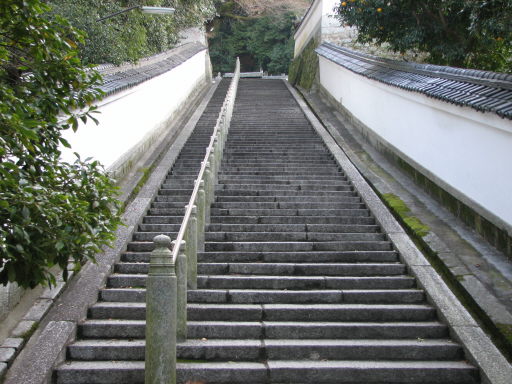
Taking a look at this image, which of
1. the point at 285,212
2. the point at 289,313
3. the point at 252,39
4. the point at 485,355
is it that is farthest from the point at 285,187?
the point at 252,39

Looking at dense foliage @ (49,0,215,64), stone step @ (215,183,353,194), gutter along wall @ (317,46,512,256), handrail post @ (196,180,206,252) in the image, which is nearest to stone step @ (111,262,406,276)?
handrail post @ (196,180,206,252)

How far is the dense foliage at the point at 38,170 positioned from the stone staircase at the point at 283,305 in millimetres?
1632

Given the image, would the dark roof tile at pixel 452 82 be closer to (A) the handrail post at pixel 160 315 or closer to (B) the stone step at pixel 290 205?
(B) the stone step at pixel 290 205

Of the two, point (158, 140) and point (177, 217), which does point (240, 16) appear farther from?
point (177, 217)

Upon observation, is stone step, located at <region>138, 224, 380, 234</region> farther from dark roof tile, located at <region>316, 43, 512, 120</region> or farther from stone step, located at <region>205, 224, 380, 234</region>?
dark roof tile, located at <region>316, 43, 512, 120</region>

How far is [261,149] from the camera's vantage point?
13008 mm

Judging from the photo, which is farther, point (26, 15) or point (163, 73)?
point (163, 73)

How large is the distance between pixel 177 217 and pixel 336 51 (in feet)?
40.2

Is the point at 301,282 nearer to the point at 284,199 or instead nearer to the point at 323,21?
the point at 284,199

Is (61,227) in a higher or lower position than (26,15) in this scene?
lower

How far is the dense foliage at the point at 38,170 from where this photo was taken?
338cm

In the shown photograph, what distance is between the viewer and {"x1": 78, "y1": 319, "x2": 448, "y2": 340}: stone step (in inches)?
220

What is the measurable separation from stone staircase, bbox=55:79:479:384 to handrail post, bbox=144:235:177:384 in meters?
0.59

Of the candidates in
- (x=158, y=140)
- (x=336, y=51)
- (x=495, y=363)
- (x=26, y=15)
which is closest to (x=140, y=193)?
(x=158, y=140)
